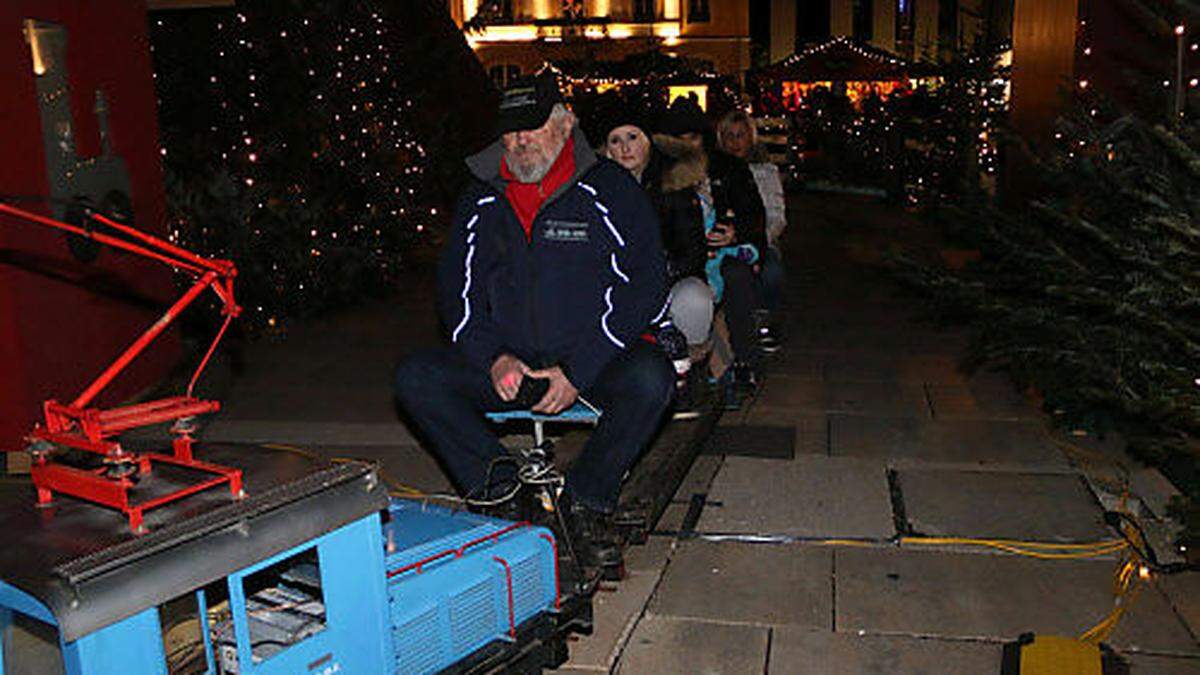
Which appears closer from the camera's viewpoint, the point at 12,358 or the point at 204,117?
the point at 12,358

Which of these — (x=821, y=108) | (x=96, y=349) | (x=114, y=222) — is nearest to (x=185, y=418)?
(x=114, y=222)

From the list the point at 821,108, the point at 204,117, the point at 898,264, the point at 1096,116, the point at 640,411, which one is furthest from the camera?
the point at 821,108

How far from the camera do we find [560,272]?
4.60 m

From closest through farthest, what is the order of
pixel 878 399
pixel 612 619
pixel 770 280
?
pixel 612 619 → pixel 878 399 → pixel 770 280

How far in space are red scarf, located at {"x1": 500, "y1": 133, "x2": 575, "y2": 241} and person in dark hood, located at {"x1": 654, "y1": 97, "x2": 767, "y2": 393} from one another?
2.23 m

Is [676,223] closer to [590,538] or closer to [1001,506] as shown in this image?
[1001,506]

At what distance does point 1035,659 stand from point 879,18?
49.6m

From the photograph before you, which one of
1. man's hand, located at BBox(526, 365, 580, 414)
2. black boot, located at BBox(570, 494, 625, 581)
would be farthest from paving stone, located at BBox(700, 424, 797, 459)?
man's hand, located at BBox(526, 365, 580, 414)

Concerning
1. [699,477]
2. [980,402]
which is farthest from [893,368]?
[699,477]

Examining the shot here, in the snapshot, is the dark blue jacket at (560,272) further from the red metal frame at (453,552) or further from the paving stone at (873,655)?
the paving stone at (873,655)

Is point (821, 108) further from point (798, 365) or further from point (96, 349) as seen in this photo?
point (96, 349)

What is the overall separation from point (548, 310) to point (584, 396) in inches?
15.7

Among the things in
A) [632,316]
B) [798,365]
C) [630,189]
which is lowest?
[798,365]

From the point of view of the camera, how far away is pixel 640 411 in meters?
4.38
